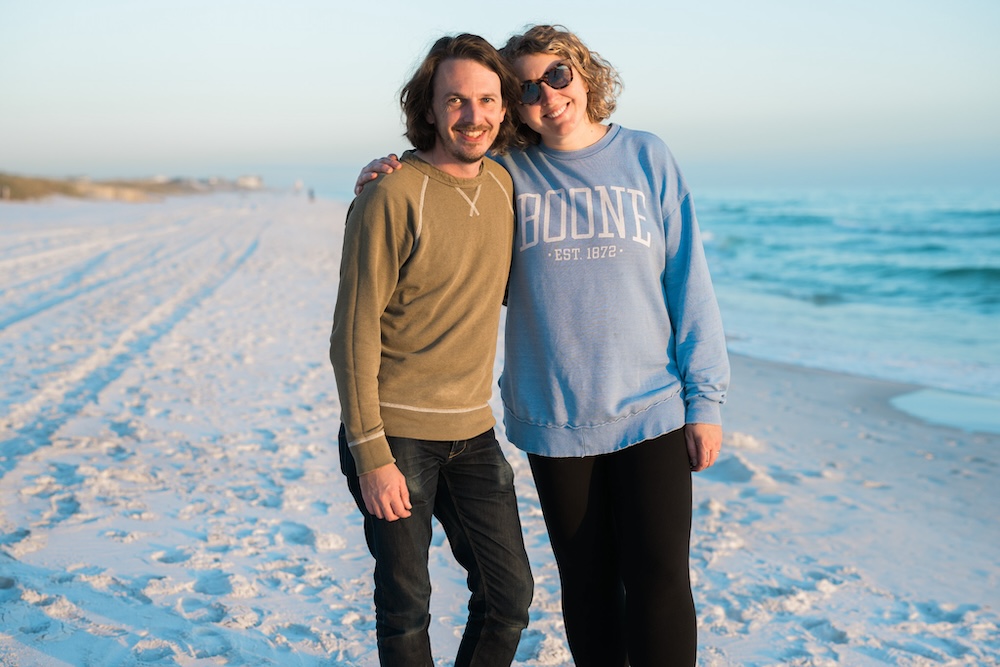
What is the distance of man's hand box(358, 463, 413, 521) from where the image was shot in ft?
6.48

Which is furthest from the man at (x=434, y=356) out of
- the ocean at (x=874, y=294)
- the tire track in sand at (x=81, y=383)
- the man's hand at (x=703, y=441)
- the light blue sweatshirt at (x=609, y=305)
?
the ocean at (x=874, y=294)

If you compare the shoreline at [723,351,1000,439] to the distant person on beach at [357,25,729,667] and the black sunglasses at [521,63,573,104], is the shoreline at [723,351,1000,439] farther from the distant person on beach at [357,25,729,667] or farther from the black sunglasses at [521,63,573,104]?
the black sunglasses at [521,63,573,104]

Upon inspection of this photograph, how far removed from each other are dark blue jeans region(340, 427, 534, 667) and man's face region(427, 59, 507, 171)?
2.41 ft

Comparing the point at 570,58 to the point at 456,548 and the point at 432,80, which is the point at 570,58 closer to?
the point at 432,80

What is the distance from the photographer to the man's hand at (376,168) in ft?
6.79

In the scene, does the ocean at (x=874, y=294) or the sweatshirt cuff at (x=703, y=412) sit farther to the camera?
the ocean at (x=874, y=294)

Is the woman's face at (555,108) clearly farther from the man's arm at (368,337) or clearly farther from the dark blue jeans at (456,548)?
the dark blue jeans at (456,548)

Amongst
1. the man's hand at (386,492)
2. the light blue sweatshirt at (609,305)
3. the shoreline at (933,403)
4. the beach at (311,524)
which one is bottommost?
the shoreline at (933,403)

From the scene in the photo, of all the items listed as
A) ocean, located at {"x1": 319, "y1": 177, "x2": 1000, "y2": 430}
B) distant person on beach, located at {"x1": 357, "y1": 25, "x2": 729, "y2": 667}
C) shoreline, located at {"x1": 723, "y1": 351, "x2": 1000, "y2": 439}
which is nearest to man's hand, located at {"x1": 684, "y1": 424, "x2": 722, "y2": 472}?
distant person on beach, located at {"x1": 357, "y1": 25, "x2": 729, "y2": 667}

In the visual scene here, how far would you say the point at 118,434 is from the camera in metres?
5.25

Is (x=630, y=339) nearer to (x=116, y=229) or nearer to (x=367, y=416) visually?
(x=367, y=416)

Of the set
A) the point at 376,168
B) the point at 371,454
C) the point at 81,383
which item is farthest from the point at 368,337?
the point at 81,383

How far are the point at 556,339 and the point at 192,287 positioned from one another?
10986 mm

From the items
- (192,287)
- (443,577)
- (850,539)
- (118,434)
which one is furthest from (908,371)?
(192,287)
